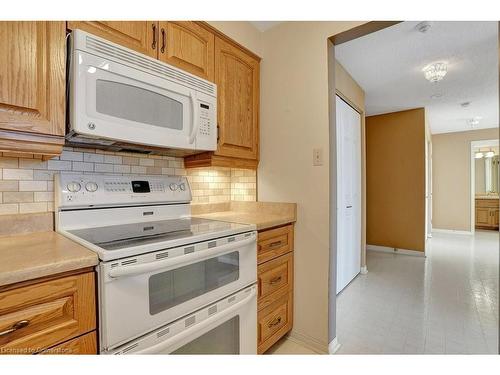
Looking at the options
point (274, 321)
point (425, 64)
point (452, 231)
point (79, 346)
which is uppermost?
point (425, 64)

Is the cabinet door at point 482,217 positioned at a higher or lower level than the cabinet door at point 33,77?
lower

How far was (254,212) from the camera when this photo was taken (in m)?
1.91

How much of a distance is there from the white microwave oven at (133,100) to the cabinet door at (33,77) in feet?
0.14

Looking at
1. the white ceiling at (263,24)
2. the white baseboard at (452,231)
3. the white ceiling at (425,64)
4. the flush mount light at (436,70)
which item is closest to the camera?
the white ceiling at (263,24)

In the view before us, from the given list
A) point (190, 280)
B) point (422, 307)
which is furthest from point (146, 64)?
point (422, 307)

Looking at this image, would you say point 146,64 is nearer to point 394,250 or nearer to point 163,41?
point 163,41

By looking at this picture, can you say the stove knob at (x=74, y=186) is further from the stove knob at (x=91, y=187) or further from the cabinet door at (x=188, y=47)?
the cabinet door at (x=188, y=47)

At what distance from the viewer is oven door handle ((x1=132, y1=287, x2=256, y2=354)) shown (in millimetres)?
916

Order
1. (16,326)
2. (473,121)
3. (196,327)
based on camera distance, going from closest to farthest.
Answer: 1. (16,326)
2. (196,327)
3. (473,121)

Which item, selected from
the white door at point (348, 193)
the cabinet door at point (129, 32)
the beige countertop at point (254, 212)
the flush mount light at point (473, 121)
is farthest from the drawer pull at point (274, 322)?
the flush mount light at point (473, 121)

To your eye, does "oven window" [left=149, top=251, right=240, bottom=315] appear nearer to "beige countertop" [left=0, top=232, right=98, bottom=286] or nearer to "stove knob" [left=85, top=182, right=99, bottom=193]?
"beige countertop" [left=0, top=232, right=98, bottom=286]

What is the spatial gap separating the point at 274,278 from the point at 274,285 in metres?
0.05

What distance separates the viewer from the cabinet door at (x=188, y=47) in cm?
132

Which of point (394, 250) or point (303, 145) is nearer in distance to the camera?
point (303, 145)
